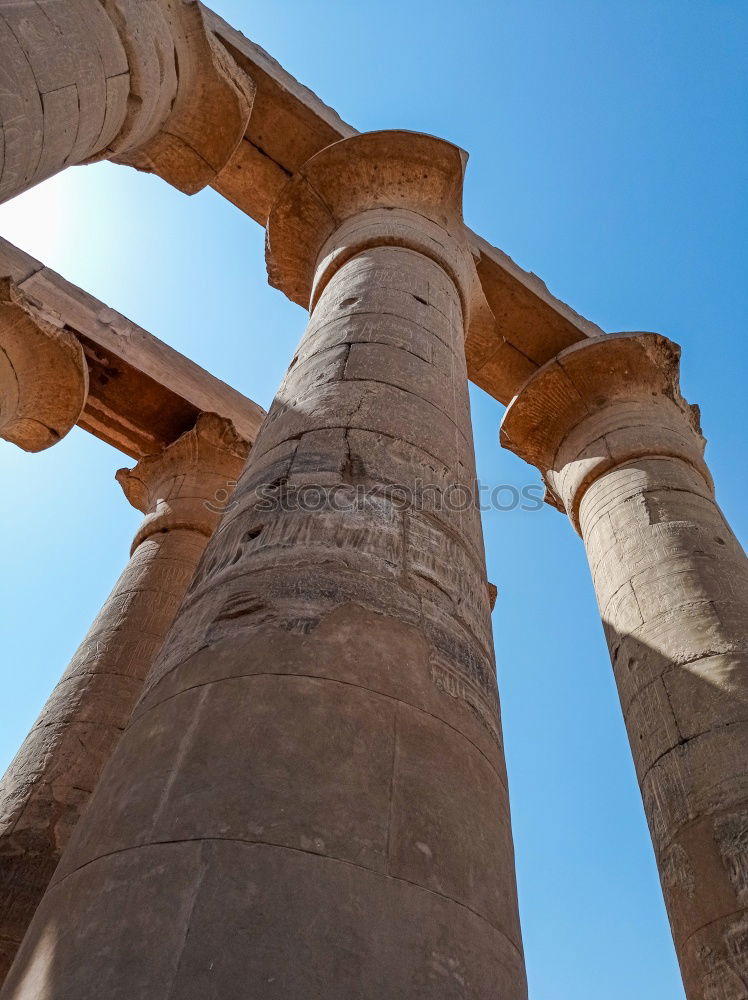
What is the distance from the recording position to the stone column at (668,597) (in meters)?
4.84

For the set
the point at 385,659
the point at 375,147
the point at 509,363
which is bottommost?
the point at 385,659

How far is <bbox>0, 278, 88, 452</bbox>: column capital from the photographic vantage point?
8602mm

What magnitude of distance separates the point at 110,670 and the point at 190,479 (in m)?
2.89

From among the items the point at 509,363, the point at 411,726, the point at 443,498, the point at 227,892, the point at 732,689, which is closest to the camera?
the point at 227,892

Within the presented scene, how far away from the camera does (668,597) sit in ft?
21.3

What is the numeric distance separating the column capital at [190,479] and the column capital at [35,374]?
3.91ft

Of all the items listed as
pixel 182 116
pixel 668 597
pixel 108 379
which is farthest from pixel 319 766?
pixel 108 379

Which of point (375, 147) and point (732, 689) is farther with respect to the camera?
point (375, 147)

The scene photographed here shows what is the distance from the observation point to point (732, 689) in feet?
18.1

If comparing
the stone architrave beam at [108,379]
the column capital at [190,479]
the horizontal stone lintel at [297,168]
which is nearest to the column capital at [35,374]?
the stone architrave beam at [108,379]

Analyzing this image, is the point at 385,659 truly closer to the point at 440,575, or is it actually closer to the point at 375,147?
the point at 440,575

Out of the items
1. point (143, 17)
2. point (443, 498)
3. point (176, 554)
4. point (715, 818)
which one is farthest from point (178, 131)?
point (715, 818)

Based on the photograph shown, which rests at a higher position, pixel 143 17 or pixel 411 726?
pixel 143 17

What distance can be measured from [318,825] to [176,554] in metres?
6.72
